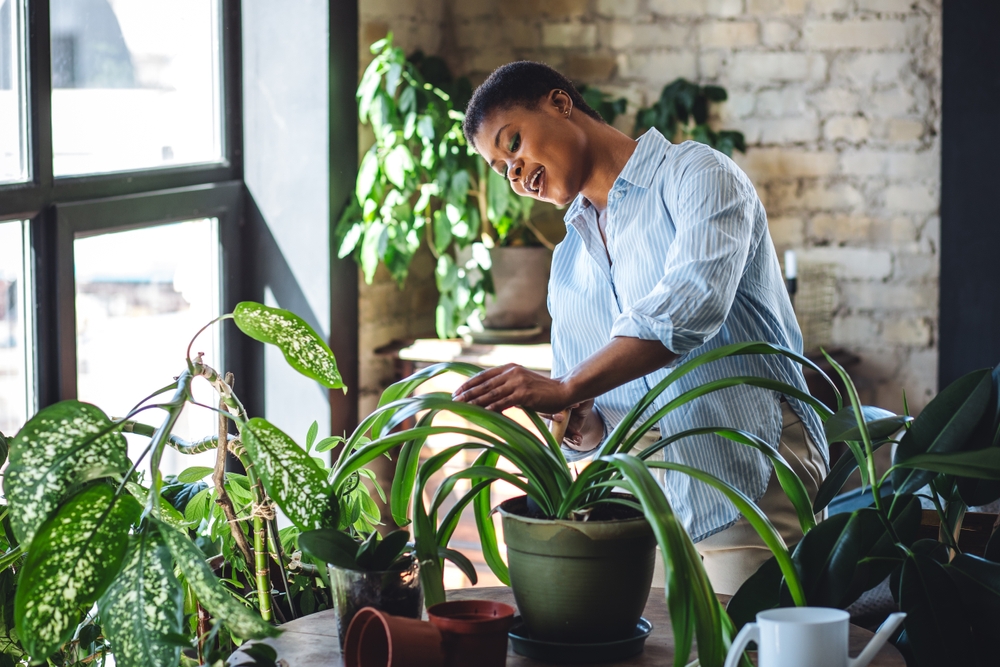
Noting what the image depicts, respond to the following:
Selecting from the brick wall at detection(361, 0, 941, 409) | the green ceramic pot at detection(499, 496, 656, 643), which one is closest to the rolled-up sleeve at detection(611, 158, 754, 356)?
the green ceramic pot at detection(499, 496, 656, 643)

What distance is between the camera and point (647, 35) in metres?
3.35

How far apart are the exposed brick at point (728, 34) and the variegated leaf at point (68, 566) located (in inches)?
104

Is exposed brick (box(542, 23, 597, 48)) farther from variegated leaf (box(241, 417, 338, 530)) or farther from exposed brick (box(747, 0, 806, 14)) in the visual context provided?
variegated leaf (box(241, 417, 338, 530))

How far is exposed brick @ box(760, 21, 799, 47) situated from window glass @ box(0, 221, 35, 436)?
2137mm

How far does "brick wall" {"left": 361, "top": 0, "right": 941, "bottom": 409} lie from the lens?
315cm

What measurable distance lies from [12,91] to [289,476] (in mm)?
1387

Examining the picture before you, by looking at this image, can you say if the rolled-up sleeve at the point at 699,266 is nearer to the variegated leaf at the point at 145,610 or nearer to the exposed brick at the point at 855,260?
the variegated leaf at the point at 145,610

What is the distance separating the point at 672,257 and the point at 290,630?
0.67 metres

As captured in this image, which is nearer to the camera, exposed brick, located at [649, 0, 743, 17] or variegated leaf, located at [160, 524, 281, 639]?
variegated leaf, located at [160, 524, 281, 639]

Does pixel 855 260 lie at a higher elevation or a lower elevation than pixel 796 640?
higher

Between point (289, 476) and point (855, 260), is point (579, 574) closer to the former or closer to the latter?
point (289, 476)

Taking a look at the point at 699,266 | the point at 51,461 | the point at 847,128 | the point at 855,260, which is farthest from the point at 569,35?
the point at 51,461

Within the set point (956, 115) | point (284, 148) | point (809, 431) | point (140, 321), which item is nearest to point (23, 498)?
point (809, 431)

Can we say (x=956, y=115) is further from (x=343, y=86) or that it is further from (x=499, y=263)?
(x=343, y=86)
